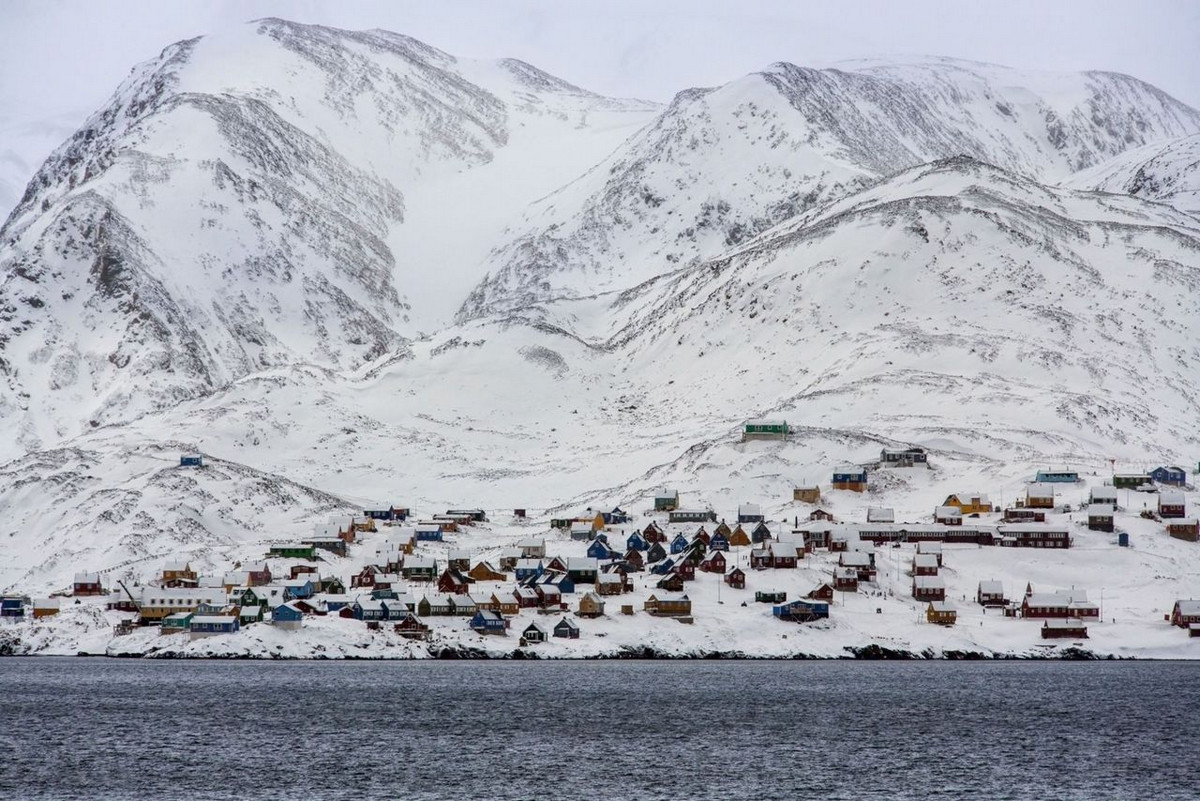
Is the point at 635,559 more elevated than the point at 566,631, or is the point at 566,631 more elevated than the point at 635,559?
the point at 635,559

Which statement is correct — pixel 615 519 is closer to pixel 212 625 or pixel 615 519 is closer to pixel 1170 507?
pixel 212 625

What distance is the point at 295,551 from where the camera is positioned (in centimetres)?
17612

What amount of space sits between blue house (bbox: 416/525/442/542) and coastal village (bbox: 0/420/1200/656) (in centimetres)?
Result: 27

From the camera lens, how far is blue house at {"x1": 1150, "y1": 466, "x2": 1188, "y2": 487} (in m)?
191

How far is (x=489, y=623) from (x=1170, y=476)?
8507cm

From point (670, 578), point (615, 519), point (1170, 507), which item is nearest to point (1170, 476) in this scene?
point (1170, 507)

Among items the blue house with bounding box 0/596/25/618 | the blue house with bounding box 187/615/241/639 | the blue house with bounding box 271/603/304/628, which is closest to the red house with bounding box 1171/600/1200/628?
the blue house with bounding box 271/603/304/628

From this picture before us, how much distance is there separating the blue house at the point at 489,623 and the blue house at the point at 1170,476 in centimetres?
8082

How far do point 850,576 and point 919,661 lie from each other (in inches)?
452

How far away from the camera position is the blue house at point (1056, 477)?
7466 inches

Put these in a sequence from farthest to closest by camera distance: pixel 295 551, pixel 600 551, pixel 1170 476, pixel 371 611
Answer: pixel 1170 476 → pixel 295 551 → pixel 600 551 → pixel 371 611

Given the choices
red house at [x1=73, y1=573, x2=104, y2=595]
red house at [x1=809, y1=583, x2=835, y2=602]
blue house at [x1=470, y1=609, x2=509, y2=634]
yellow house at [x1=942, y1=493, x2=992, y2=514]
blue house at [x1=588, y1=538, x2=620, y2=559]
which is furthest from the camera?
yellow house at [x1=942, y1=493, x2=992, y2=514]

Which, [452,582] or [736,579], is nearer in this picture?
[736,579]

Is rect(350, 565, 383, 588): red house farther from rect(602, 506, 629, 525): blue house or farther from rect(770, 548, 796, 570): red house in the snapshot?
rect(770, 548, 796, 570): red house
